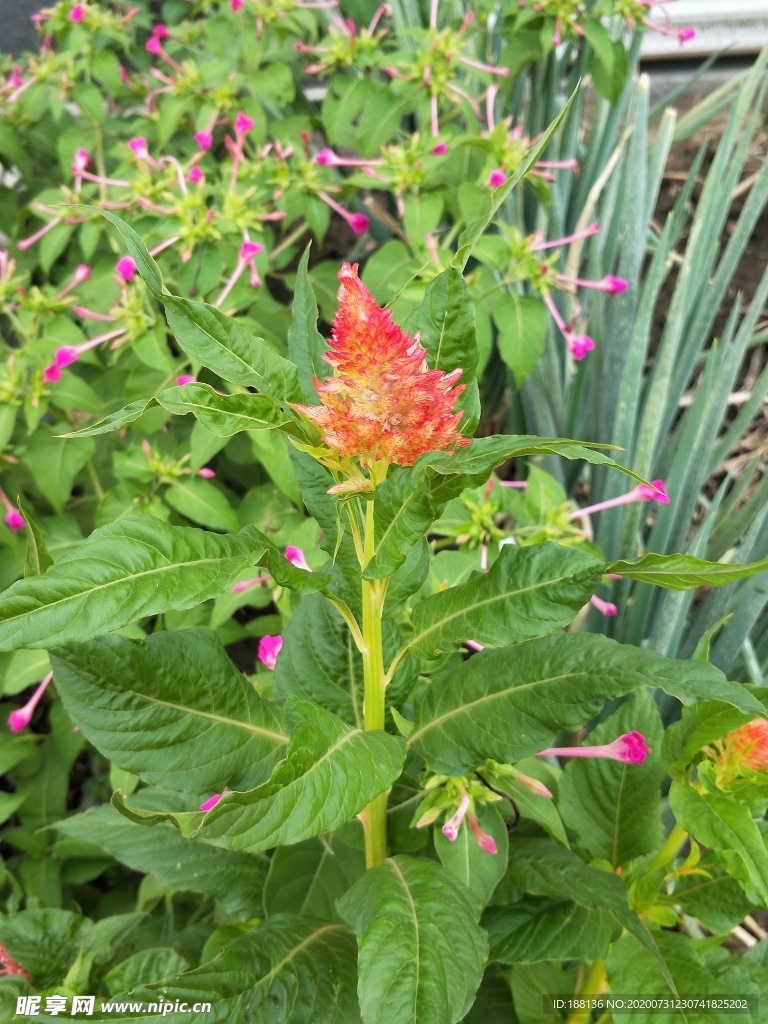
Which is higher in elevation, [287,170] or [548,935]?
[287,170]

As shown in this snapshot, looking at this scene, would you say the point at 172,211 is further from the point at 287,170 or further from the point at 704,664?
the point at 704,664

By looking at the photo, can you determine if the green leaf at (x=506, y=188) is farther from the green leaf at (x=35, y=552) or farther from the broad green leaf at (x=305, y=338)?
the green leaf at (x=35, y=552)

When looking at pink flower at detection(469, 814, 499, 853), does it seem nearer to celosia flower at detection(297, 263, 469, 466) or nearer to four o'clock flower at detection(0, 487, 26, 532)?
celosia flower at detection(297, 263, 469, 466)

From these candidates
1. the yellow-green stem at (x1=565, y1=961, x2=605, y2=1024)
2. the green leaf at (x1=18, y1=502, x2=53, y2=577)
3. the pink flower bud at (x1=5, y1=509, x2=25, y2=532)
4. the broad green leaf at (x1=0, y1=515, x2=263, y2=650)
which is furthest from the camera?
the pink flower bud at (x1=5, y1=509, x2=25, y2=532)

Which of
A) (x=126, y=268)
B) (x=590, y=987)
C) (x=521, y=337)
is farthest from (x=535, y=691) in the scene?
(x=126, y=268)

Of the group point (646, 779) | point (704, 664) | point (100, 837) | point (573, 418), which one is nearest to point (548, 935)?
point (646, 779)

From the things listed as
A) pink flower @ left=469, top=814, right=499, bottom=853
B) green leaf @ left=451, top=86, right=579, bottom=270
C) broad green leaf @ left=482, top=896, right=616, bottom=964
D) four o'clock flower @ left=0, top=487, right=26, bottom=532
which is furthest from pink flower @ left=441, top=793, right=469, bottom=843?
four o'clock flower @ left=0, top=487, right=26, bottom=532
